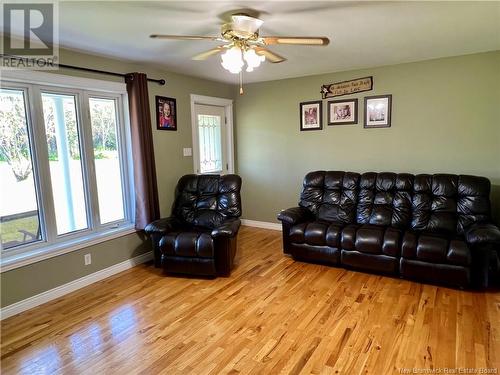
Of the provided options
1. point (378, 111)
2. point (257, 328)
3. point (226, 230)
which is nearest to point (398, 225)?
point (378, 111)

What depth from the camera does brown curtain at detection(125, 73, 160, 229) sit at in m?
3.55

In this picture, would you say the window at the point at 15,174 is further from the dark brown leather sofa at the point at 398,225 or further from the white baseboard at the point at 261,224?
the white baseboard at the point at 261,224

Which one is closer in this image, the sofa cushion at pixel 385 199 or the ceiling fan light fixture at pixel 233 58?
the ceiling fan light fixture at pixel 233 58

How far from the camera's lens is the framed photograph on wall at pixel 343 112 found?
14.3ft

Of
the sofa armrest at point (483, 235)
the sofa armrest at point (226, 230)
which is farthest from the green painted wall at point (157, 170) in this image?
the sofa armrest at point (483, 235)

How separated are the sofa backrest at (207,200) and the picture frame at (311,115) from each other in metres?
1.52

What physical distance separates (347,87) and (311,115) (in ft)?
2.09

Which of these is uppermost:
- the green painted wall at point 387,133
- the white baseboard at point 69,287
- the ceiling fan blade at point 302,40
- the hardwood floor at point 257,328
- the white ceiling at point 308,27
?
the white ceiling at point 308,27

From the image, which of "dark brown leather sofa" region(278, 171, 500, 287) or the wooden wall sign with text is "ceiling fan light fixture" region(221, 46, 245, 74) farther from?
the wooden wall sign with text

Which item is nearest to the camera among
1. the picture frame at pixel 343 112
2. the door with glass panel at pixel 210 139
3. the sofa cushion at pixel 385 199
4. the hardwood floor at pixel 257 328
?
the hardwood floor at pixel 257 328

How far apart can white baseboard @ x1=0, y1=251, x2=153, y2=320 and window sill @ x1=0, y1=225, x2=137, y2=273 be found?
0.33m

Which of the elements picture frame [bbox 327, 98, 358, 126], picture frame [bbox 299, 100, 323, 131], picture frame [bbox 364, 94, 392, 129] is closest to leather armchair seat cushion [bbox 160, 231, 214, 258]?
picture frame [bbox 299, 100, 323, 131]

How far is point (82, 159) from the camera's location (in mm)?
3340

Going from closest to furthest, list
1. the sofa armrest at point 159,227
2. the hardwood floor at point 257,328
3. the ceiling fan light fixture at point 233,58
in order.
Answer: the hardwood floor at point 257,328
the ceiling fan light fixture at point 233,58
the sofa armrest at point 159,227
